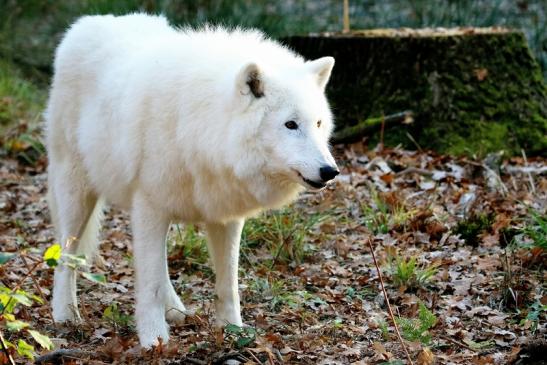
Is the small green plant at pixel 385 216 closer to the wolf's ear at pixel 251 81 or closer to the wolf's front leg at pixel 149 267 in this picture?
the wolf's front leg at pixel 149 267

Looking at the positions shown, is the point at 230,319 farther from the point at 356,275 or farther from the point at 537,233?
the point at 537,233

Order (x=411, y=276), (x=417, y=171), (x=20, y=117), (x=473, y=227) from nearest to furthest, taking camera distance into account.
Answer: (x=411, y=276) → (x=473, y=227) → (x=417, y=171) → (x=20, y=117)

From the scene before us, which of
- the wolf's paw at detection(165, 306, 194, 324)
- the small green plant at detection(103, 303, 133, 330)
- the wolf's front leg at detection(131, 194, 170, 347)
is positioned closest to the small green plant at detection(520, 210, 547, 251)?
the wolf's paw at detection(165, 306, 194, 324)

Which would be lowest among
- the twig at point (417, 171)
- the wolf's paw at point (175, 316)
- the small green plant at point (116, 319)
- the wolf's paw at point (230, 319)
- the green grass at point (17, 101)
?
the green grass at point (17, 101)

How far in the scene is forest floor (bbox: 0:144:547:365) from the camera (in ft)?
13.8

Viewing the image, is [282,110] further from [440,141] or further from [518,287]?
[440,141]

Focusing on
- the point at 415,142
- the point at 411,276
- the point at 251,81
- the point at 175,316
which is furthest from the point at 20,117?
the point at 251,81

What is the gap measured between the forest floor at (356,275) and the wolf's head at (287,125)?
1.53 ft

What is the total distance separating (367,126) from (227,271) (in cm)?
365

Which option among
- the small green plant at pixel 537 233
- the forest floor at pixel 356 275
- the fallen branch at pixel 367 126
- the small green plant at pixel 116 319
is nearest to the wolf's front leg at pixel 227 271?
the forest floor at pixel 356 275

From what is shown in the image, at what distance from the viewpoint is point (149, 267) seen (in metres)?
4.59

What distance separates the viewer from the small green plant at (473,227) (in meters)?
5.96

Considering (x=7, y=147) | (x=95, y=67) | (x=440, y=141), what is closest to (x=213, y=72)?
(x=95, y=67)

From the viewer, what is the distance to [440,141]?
791cm
